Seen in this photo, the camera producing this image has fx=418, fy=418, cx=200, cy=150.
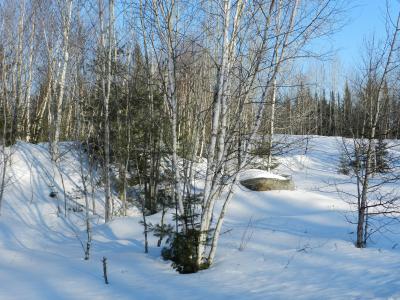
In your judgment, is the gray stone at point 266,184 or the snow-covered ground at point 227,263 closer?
the snow-covered ground at point 227,263

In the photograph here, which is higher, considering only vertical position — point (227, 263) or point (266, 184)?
point (266, 184)

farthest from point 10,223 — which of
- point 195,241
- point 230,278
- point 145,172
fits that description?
point 230,278

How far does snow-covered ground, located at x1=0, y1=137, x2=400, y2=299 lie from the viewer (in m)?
5.31

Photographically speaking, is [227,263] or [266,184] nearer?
[227,263]

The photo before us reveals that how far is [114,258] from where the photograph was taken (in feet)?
24.8

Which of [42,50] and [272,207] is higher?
[42,50]

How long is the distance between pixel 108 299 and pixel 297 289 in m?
2.38

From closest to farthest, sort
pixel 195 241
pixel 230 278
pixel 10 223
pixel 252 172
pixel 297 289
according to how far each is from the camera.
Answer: pixel 297 289
pixel 230 278
pixel 195 241
pixel 10 223
pixel 252 172

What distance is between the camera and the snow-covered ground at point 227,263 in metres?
5.31

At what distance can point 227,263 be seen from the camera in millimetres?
6520

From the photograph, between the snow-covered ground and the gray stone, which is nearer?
the snow-covered ground

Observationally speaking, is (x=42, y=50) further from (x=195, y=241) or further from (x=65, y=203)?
(x=195, y=241)

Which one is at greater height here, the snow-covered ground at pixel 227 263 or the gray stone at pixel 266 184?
the gray stone at pixel 266 184

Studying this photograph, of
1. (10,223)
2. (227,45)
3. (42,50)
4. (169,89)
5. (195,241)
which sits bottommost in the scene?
(10,223)
